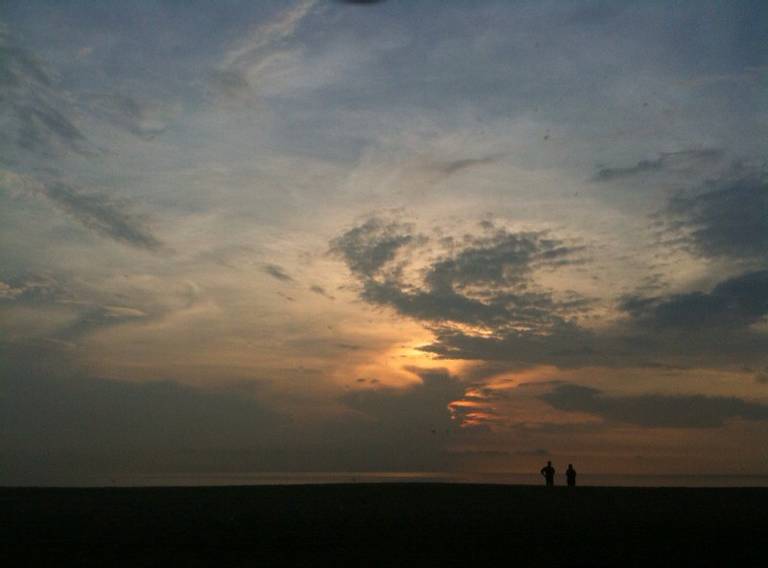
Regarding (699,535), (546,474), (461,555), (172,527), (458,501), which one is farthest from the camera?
(546,474)

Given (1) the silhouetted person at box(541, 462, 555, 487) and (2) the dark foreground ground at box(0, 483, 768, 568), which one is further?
(1) the silhouetted person at box(541, 462, 555, 487)

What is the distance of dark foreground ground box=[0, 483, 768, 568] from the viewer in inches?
780

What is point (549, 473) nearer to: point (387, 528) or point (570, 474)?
point (570, 474)

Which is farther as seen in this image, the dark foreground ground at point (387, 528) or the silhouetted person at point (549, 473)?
the silhouetted person at point (549, 473)

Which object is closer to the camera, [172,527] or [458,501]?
[172,527]

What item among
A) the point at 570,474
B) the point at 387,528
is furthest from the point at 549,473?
the point at 387,528

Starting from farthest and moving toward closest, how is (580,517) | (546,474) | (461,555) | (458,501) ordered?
(546,474)
(458,501)
(580,517)
(461,555)

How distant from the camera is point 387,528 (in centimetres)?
2525

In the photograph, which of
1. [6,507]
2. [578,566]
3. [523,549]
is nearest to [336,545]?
[523,549]

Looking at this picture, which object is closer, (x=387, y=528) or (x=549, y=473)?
(x=387, y=528)

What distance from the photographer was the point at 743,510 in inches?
1219

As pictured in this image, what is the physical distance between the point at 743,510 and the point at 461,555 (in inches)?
666

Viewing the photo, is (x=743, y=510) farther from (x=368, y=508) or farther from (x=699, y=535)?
(x=368, y=508)

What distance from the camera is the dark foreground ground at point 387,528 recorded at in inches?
780
